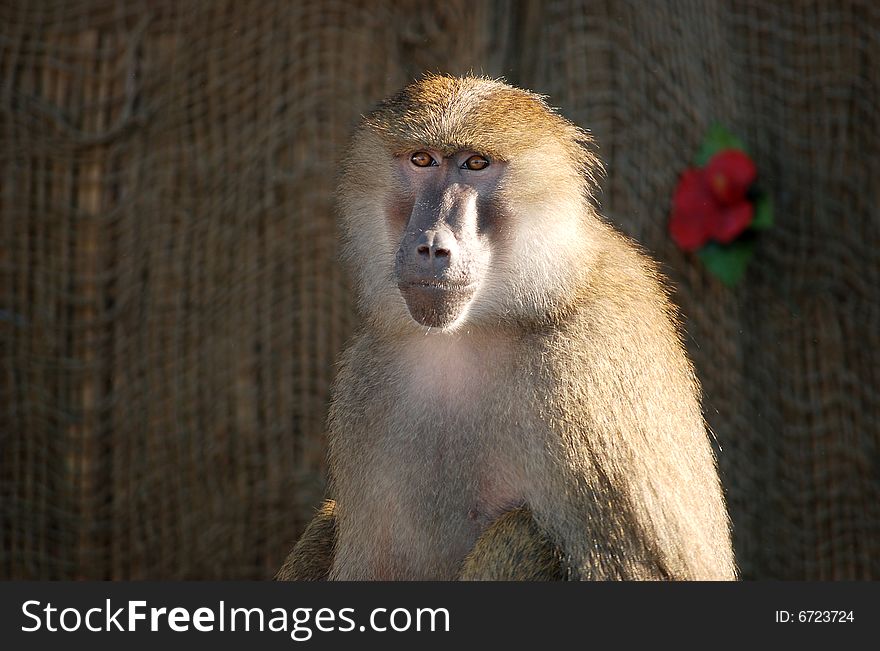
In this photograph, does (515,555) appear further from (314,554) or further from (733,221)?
(733,221)

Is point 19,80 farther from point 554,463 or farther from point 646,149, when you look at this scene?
point 554,463

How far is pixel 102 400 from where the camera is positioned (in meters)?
5.30

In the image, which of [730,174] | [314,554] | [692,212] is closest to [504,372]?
[314,554]

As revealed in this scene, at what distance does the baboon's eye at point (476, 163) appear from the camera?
320cm

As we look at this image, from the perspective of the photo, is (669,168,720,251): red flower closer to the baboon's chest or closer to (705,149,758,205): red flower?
(705,149,758,205): red flower

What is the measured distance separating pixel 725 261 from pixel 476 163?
2027mm

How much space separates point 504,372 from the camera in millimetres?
3225

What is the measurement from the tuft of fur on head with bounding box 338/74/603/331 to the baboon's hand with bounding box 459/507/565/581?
513 mm

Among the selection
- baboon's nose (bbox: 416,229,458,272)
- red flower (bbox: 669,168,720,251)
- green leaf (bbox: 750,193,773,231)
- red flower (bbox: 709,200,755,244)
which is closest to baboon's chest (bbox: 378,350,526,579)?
baboon's nose (bbox: 416,229,458,272)

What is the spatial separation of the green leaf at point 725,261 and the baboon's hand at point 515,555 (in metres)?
2.11

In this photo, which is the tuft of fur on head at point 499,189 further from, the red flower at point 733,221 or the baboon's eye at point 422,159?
the red flower at point 733,221

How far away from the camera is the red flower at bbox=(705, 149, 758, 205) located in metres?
4.91

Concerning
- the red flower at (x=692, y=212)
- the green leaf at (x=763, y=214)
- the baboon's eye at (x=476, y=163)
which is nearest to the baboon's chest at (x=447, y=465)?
the baboon's eye at (x=476, y=163)

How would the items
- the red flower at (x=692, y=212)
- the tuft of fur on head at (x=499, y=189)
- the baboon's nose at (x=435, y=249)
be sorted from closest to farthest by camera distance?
the baboon's nose at (x=435, y=249) → the tuft of fur on head at (x=499, y=189) → the red flower at (x=692, y=212)
